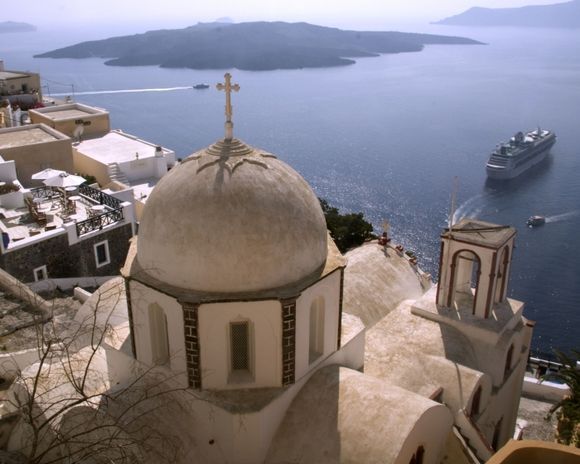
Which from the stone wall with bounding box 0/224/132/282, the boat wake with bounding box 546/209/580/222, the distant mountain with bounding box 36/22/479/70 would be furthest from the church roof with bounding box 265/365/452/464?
the distant mountain with bounding box 36/22/479/70

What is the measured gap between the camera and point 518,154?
67.5m

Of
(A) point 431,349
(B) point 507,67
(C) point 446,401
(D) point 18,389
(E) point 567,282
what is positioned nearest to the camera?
(D) point 18,389

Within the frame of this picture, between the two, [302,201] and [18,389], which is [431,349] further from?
[18,389]

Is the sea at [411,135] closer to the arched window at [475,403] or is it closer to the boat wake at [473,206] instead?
the boat wake at [473,206]

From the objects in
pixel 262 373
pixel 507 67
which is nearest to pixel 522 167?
pixel 262 373

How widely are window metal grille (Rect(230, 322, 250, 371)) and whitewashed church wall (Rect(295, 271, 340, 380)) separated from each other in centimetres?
98

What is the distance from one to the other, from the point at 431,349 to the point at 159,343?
7.10m

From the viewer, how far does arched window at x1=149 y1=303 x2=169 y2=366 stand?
11.6 metres

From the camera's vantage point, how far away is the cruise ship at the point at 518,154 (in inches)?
2554

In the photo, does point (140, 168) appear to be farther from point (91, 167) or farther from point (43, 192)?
point (43, 192)

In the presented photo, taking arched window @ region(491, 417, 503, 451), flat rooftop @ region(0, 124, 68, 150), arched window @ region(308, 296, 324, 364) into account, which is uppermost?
flat rooftop @ region(0, 124, 68, 150)

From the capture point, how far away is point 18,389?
11.7 metres

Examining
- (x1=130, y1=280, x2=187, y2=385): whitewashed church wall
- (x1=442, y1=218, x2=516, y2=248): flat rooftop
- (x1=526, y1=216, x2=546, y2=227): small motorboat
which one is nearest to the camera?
(x1=130, y1=280, x2=187, y2=385): whitewashed church wall

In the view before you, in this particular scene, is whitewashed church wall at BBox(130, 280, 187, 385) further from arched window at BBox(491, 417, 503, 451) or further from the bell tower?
arched window at BBox(491, 417, 503, 451)
